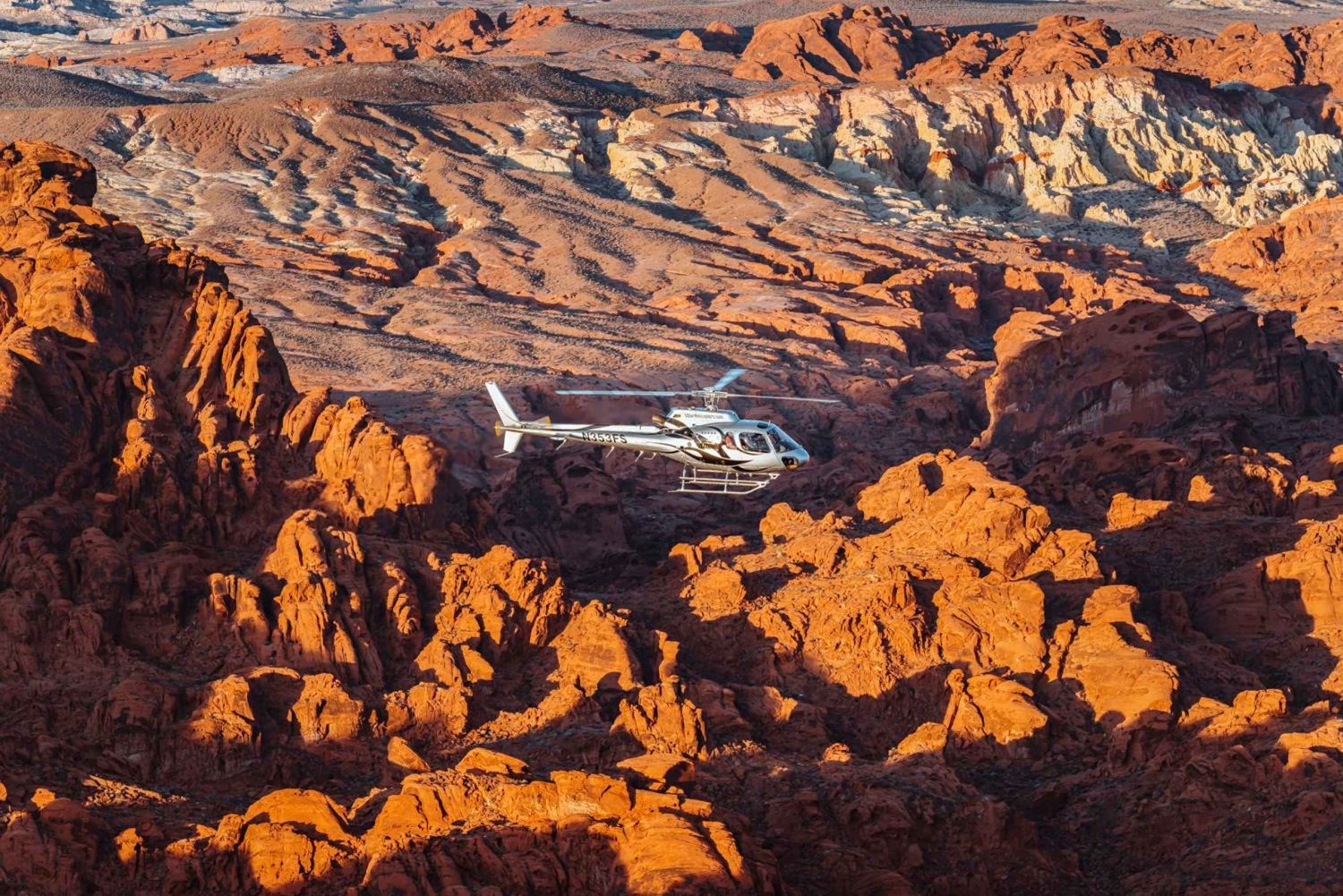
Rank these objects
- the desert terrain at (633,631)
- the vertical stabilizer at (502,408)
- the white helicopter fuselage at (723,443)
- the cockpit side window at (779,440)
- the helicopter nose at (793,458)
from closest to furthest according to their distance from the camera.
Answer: the desert terrain at (633,631) → the white helicopter fuselage at (723,443) → the cockpit side window at (779,440) → the helicopter nose at (793,458) → the vertical stabilizer at (502,408)

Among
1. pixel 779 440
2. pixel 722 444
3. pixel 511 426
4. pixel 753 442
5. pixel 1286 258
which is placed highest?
pixel 753 442

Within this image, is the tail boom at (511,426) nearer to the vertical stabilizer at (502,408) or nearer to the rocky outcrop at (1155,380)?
the vertical stabilizer at (502,408)

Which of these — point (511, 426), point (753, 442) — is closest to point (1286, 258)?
point (511, 426)

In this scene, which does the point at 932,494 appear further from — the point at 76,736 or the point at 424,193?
the point at 424,193

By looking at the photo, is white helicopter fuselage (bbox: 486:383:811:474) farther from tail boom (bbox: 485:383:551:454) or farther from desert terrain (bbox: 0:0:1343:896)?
desert terrain (bbox: 0:0:1343:896)

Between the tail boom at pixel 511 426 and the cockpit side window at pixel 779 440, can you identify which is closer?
the cockpit side window at pixel 779 440

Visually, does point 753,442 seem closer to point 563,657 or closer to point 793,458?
point 793,458

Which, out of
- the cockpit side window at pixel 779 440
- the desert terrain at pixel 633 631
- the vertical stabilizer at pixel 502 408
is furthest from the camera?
the vertical stabilizer at pixel 502 408

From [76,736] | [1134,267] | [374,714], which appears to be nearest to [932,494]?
[374,714]

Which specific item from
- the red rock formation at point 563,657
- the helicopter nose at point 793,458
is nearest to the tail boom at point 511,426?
the red rock formation at point 563,657
